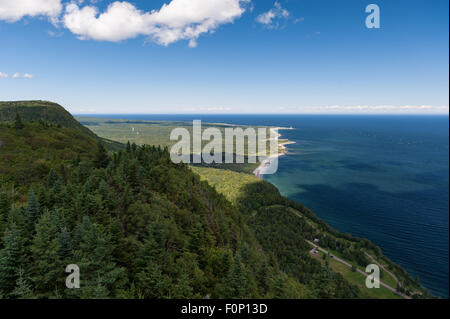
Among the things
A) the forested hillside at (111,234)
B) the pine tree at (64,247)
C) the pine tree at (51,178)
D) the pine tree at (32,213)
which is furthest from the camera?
the pine tree at (51,178)

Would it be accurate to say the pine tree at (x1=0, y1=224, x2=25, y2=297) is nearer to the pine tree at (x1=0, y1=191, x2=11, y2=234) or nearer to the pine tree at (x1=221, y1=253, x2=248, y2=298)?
the pine tree at (x1=0, y1=191, x2=11, y2=234)

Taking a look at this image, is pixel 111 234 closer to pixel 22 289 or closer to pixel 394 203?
pixel 22 289

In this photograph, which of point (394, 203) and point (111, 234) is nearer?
point (111, 234)

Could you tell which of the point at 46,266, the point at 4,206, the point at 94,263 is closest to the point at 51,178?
the point at 4,206

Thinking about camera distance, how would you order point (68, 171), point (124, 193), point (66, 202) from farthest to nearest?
point (68, 171), point (124, 193), point (66, 202)

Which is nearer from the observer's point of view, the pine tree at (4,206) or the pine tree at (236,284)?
the pine tree at (236,284)

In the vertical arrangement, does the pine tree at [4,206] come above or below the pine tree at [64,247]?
above

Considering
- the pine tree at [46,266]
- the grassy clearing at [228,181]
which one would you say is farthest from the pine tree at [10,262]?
the grassy clearing at [228,181]

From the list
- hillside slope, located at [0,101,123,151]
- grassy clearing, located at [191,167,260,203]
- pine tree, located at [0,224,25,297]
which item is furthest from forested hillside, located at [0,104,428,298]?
hillside slope, located at [0,101,123,151]

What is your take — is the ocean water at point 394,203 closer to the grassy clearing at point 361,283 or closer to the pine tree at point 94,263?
the grassy clearing at point 361,283
